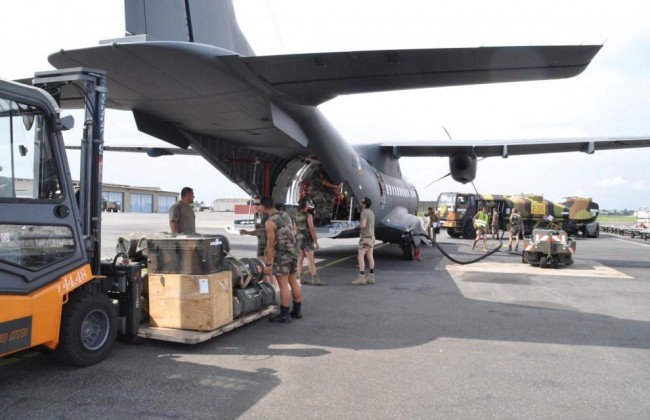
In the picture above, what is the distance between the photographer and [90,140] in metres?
5.16

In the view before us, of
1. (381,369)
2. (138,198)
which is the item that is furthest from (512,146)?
(138,198)

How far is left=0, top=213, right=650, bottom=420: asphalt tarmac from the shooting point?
3.96 meters

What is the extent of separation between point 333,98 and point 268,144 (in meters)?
3.04

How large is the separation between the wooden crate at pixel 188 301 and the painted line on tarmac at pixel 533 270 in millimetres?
8483

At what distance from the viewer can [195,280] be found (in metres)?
5.71

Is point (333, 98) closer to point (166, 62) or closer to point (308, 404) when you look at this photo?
point (166, 62)

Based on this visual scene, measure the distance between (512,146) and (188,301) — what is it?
15005 mm

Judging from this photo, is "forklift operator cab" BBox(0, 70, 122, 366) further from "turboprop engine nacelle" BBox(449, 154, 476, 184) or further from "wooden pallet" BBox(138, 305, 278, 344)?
"turboprop engine nacelle" BBox(449, 154, 476, 184)

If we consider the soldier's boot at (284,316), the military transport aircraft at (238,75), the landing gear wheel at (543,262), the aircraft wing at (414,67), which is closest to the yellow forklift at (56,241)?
the military transport aircraft at (238,75)

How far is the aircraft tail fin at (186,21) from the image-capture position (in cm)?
595

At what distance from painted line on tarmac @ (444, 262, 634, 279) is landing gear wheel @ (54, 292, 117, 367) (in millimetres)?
9696

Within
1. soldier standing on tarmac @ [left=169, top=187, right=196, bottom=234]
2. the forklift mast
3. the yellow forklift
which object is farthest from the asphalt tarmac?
soldier standing on tarmac @ [left=169, top=187, right=196, bottom=234]

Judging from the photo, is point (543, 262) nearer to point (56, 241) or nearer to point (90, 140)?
point (90, 140)

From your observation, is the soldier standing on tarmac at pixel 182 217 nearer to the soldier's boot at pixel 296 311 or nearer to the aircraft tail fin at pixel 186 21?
the soldier's boot at pixel 296 311
